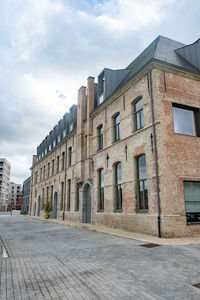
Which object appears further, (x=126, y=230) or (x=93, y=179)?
(x=93, y=179)

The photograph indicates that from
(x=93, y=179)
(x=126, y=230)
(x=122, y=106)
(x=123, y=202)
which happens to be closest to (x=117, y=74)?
(x=122, y=106)

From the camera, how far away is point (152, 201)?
31.9 feet

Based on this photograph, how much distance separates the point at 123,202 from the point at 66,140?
12.9 metres

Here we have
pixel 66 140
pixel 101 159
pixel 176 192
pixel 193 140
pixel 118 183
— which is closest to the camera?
pixel 176 192

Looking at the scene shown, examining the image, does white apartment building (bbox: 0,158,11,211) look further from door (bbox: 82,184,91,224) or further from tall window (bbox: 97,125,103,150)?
tall window (bbox: 97,125,103,150)

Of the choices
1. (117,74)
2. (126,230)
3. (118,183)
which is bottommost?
(126,230)

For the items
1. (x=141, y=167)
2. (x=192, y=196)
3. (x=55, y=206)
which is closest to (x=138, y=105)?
(x=141, y=167)

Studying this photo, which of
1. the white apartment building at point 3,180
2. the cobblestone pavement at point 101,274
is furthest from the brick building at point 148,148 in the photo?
the white apartment building at point 3,180

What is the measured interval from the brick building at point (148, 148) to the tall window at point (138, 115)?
55mm

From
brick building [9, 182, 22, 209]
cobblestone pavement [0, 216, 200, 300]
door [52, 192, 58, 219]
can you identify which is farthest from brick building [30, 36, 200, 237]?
brick building [9, 182, 22, 209]

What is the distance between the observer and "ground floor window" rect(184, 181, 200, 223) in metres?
9.50

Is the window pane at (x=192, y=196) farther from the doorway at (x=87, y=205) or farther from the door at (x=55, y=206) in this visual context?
the door at (x=55, y=206)

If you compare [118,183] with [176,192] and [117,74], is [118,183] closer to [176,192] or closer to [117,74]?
[176,192]

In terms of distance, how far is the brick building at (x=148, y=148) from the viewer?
9.49m
